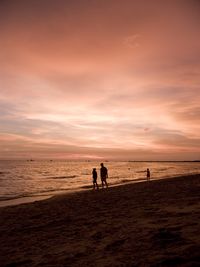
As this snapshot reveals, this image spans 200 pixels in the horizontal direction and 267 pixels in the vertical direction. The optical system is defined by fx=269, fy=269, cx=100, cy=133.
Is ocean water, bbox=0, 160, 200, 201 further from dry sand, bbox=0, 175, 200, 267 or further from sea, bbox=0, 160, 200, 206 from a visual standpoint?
dry sand, bbox=0, 175, 200, 267

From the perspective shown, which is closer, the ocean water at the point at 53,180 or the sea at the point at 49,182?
the sea at the point at 49,182

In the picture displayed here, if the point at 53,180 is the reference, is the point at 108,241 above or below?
above

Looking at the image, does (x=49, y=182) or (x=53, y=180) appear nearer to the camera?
(x=49, y=182)

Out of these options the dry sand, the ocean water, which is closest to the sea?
the ocean water

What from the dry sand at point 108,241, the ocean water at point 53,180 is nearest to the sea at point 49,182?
the ocean water at point 53,180

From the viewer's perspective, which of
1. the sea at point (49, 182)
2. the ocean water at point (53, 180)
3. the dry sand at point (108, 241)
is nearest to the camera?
the dry sand at point (108, 241)

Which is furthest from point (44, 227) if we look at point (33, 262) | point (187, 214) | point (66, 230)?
point (187, 214)

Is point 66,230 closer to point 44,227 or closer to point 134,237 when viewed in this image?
point 44,227

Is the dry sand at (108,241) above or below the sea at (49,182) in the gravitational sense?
above

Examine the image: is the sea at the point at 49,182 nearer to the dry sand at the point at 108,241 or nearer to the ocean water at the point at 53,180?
the ocean water at the point at 53,180

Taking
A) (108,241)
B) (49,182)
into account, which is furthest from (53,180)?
(108,241)

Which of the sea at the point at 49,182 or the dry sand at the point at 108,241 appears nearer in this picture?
the dry sand at the point at 108,241

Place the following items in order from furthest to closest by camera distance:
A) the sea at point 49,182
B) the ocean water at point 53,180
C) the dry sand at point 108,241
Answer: the ocean water at point 53,180 → the sea at point 49,182 → the dry sand at point 108,241

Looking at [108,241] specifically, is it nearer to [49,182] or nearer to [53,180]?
[49,182]
